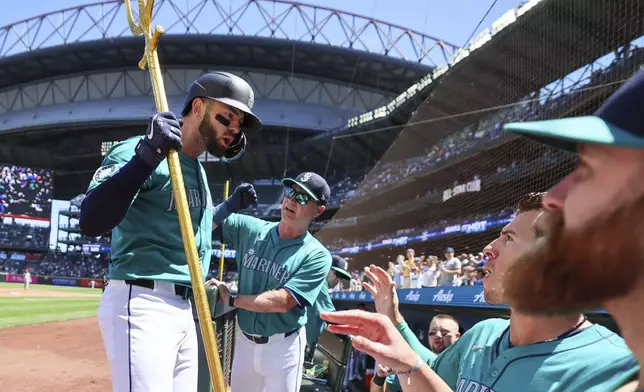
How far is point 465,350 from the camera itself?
1894 millimetres

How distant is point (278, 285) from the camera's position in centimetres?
317

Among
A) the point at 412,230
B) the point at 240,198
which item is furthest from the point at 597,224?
the point at 412,230

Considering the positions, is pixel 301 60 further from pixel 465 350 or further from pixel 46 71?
pixel 465 350

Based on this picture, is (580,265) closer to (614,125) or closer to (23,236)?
(614,125)

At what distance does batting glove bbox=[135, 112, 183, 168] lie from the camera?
1.91 metres

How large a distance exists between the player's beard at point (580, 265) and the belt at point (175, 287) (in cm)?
160

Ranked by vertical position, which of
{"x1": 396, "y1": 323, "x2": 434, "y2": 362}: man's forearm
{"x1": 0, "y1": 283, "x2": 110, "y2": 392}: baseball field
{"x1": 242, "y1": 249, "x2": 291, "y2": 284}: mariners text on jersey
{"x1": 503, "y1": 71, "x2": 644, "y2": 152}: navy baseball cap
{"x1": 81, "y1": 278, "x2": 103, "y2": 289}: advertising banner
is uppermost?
{"x1": 503, "y1": 71, "x2": 644, "y2": 152}: navy baseball cap

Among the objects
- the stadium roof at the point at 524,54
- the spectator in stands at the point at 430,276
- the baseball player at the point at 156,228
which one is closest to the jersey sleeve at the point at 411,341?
the baseball player at the point at 156,228

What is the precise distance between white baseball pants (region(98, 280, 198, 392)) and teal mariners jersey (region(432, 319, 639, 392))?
3.69 feet

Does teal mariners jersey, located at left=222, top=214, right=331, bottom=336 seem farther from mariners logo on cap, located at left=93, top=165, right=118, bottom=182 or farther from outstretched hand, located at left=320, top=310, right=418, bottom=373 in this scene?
outstretched hand, located at left=320, top=310, right=418, bottom=373

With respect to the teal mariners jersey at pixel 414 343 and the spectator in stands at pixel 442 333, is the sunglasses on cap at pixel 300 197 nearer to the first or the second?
the teal mariners jersey at pixel 414 343

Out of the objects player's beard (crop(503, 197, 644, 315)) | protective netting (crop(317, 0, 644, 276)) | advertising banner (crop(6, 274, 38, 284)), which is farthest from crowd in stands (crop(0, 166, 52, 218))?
player's beard (crop(503, 197, 644, 315))

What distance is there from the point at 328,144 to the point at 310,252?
35.5m

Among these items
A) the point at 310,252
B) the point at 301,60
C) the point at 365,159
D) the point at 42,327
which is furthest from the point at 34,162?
the point at 310,252
